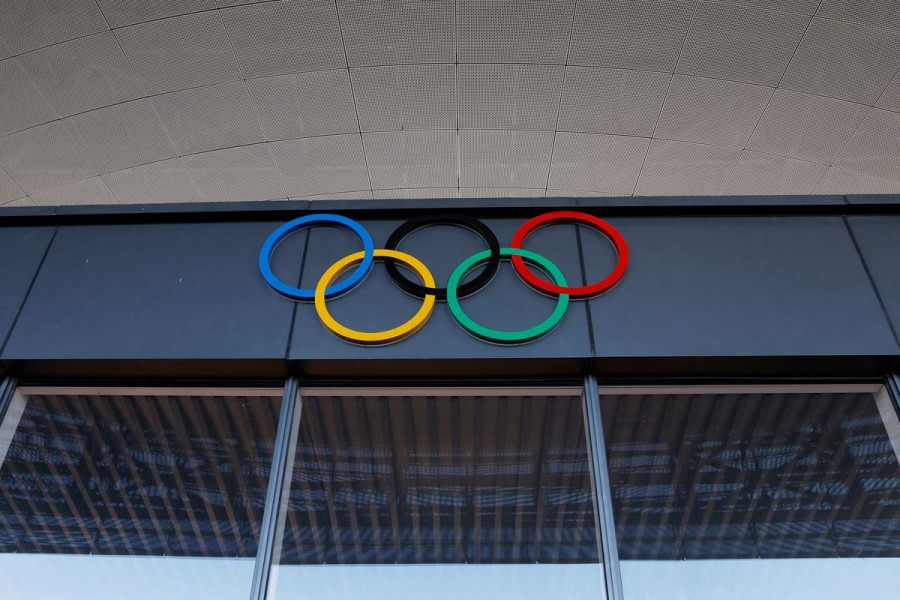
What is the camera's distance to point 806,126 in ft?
30.6

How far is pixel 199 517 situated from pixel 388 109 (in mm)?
5571

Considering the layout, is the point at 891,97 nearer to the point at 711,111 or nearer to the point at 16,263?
the point at 711,111

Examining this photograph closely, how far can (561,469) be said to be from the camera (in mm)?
5160

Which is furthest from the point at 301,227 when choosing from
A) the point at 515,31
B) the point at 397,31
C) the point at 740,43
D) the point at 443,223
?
the point at 740,43

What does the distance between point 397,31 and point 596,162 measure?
2.85 m

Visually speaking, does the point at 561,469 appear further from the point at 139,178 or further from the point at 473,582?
the point at 139,178

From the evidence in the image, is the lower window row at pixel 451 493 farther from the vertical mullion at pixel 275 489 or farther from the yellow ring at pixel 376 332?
the yellow ring at pixel 376 332

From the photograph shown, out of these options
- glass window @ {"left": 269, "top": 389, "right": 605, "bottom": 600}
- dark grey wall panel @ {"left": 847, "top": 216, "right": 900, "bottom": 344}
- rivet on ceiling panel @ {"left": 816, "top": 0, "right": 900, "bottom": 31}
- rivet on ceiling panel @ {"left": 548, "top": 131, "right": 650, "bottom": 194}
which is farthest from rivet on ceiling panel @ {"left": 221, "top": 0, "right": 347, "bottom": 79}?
dark grey wall panel @ {"left": 847, "top": 216, "right": 900, "bottom": 344}

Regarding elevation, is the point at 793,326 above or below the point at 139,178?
below

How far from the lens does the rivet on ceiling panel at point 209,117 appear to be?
30.1 ft

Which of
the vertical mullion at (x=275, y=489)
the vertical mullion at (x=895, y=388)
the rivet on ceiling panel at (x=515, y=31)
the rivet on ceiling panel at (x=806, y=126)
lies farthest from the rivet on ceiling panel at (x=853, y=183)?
the vertical mullion at (x=275, y=489)

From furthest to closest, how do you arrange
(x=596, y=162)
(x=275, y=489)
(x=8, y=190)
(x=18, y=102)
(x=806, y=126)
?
1. (x=8, y=190)
2. (x=596, y=162)
3. (x=806, y=126)
4. (x=18, y=102)
5. (x=275, y=489)

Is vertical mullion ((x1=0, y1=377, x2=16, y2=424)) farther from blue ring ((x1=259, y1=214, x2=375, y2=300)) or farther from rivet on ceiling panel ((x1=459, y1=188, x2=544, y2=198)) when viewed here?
rivet on ceiling panel ((x1=459, y1=188, x2=544, y2=198))

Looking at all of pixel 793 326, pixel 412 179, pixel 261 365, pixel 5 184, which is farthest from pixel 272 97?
pixel 793 326
